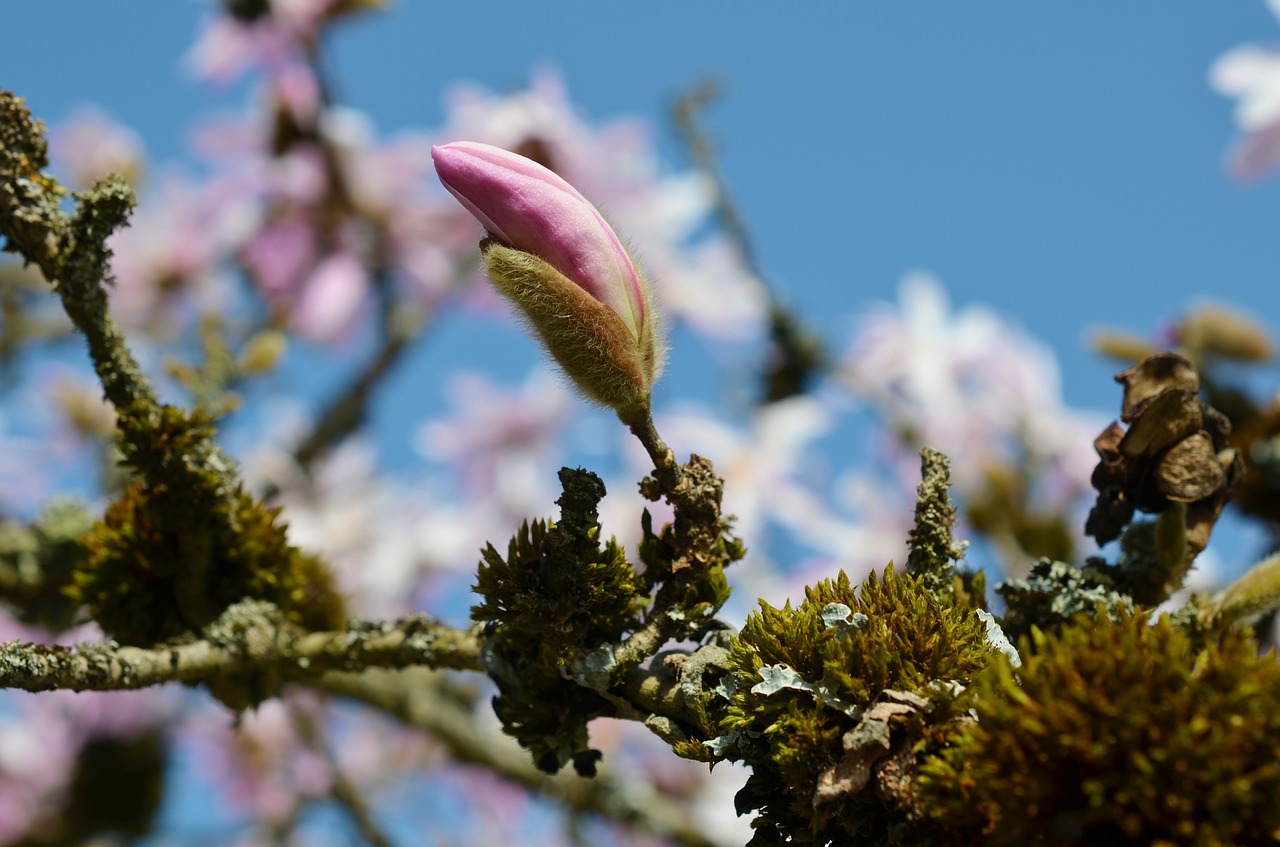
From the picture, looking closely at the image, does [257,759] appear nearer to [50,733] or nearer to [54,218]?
[50,733]

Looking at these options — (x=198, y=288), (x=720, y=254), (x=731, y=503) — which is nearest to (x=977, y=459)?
(x=731, y=503)

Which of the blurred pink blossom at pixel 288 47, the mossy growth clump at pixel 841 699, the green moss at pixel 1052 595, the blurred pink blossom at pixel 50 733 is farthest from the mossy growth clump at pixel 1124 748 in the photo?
the blurred pink blossom at pixel 288 47

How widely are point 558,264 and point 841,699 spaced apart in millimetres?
420

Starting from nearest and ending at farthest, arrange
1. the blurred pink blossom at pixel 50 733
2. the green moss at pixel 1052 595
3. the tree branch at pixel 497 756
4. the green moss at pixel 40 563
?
1. the green moss at pixel 1052 595
2. the green moss at pixel 40 563
3. the tree branch at pixel 497 756
4. the blurred pink blossom at pixel 50 733

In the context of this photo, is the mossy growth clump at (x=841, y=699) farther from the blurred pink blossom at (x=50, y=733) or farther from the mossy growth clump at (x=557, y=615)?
the blurred pink blossom at (x=50, y=733)

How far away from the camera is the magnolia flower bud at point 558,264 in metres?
0.97

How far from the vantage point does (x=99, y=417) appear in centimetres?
346

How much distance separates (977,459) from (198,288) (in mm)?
2527

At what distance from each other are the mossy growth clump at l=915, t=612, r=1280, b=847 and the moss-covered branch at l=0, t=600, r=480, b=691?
60 cm

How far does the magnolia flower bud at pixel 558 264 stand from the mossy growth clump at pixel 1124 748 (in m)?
0.40

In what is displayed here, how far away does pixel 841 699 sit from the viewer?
899 mm

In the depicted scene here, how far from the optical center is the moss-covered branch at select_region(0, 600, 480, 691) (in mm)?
1134

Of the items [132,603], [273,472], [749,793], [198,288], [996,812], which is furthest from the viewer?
[198,288]

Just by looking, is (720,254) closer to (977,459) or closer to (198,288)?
(977,459)
